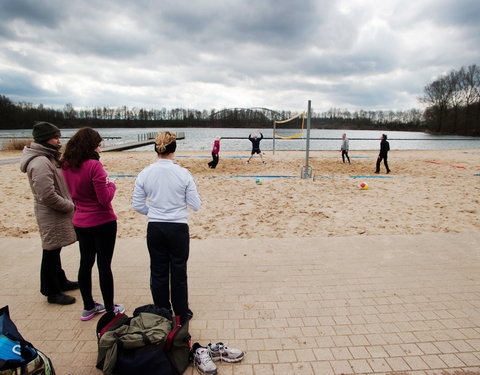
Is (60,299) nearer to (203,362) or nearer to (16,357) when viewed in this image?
(16,357)

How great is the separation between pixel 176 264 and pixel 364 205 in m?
5.49

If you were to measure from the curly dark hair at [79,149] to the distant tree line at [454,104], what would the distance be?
71119 mm

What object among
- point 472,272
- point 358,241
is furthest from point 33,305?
point 472,272

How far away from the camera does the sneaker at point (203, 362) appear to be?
2027 millimetres

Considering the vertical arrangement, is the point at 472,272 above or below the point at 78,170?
below

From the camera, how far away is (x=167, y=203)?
220 centimetres

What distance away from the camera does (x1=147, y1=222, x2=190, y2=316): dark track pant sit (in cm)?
224

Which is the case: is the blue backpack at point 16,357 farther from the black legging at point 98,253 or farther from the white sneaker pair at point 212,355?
the white sneaker pair at point 212,355

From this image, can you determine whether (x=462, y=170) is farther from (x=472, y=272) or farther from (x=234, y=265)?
(x=234, y=265)

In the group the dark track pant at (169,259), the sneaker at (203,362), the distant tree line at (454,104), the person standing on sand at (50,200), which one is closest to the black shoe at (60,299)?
the person standing on sand at (50,200)

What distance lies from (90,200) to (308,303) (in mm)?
2206

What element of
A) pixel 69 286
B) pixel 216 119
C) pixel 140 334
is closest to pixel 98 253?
pixel 140 334

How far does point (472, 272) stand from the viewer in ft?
11.5

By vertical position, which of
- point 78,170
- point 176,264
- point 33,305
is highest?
point 78,170
